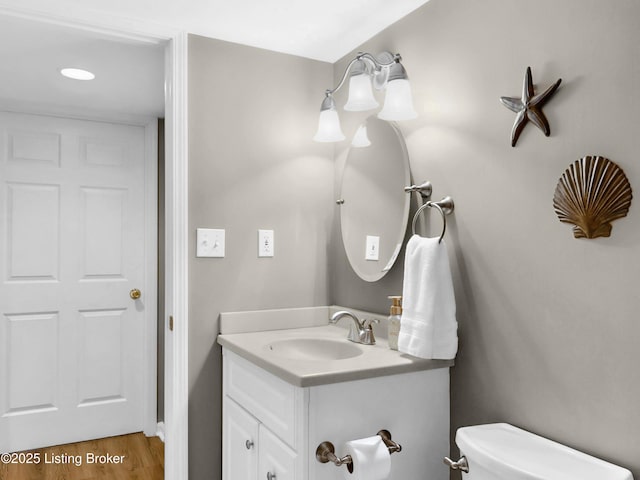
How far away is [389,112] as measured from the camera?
1.75 metres

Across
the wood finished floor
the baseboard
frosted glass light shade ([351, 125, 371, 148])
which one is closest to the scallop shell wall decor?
frosted glass light shade ([351, 125, 371, 148])

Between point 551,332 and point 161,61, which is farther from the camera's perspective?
point 161,61

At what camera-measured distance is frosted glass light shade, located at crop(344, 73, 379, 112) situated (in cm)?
188

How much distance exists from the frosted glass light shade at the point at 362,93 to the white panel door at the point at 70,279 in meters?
1.86

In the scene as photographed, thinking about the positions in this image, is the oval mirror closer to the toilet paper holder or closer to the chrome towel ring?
the chrome towel ring

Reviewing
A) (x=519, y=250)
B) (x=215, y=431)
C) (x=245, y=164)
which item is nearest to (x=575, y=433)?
(x=519, y=250)

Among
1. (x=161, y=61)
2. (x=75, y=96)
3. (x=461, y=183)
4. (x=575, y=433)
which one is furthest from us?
(x=75, y=96)

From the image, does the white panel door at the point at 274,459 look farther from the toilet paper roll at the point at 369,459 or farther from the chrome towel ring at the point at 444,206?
the chrome towel ring at the point at 444,206

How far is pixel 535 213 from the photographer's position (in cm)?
135

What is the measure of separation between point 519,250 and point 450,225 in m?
0.29

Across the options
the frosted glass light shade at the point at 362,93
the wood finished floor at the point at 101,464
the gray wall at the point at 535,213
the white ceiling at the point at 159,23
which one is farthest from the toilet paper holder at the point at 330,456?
the wood finished floor at the point at 101,464

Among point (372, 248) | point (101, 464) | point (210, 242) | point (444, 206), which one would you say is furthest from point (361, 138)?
point (101, 464)

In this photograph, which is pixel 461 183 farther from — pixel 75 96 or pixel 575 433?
pixel 75 96

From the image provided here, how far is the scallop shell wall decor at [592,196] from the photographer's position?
1124 millimetres
